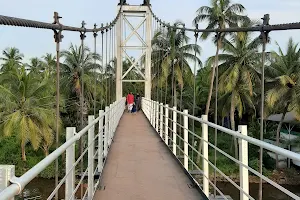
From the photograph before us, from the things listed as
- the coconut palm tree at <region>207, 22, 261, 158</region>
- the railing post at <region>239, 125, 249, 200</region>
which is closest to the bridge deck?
the railing post at <region>239, 125, 249, 200</region>

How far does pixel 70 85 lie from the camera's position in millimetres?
29078

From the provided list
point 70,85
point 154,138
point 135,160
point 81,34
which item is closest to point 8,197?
point 135,160

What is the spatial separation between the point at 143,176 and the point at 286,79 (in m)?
20.2

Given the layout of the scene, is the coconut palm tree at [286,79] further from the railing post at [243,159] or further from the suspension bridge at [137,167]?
the railing post at [243,159]

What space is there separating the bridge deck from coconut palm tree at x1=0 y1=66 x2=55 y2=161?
52.9 ft

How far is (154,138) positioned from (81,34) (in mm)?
3034

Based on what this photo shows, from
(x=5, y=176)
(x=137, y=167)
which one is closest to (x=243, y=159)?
(x=5, y=176)

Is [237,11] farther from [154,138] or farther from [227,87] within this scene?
[154,138]

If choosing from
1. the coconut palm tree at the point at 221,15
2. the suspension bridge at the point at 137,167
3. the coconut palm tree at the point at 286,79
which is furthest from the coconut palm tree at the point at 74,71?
the suspension bridge at the point at 137,167

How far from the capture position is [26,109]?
23.6 meters

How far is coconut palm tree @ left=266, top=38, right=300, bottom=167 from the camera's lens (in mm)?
24156

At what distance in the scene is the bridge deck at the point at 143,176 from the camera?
4352mm

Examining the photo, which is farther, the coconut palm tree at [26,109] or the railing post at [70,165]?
the coconut palm tree at [26,109]

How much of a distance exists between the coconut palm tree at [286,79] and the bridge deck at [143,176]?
57.1ft
